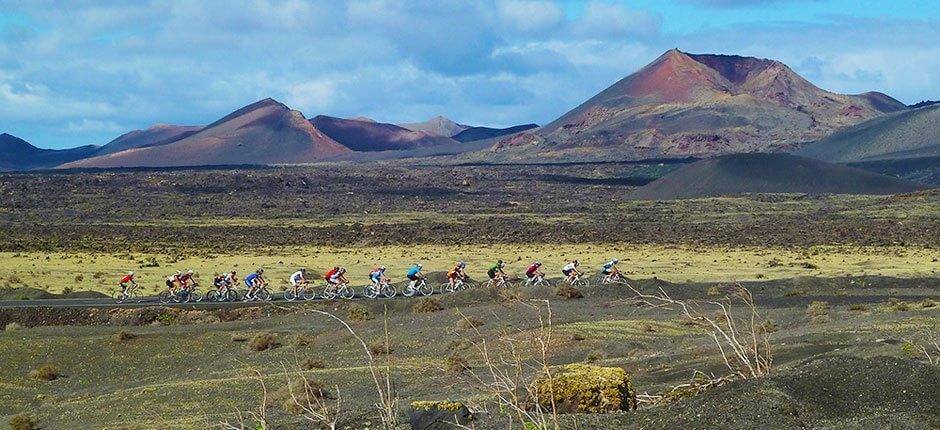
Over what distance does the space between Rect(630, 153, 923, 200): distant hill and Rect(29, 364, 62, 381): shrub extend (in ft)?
314

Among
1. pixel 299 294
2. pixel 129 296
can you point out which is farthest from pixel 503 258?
pixel 129 296

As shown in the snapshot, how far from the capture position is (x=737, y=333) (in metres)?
19.3

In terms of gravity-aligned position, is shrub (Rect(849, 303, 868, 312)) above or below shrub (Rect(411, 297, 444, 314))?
above

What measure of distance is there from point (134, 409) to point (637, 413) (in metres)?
11.1

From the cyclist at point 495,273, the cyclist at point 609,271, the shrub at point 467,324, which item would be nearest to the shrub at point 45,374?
the shrub at point 467,324

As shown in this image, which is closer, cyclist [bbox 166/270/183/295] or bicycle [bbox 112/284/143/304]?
cyclist [bbox 166/270/183/295]

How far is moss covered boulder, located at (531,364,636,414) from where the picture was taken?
524 inches

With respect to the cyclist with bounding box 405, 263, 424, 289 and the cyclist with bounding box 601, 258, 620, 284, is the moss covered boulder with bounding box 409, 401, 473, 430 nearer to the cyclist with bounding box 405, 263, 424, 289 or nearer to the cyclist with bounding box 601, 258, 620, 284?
the cyclist with bounding box 405, 263, 424, 289

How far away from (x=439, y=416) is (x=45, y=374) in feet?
51.7

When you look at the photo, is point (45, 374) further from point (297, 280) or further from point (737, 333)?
point (737, 333)

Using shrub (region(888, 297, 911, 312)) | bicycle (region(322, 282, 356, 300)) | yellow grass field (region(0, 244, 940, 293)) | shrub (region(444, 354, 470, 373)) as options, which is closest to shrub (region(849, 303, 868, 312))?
shrub (region(888, 297, 911, 312))

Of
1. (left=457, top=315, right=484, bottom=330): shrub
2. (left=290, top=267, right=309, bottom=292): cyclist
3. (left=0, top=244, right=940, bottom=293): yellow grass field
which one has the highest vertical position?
(left=290, top=267, right=309, bottom=292): cyclist

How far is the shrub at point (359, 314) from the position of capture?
3212 centimetres

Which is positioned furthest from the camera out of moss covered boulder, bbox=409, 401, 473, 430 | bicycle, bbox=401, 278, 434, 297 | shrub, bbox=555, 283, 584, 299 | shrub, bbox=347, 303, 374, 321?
bicycle, bbox=401, 278, 434, 297
